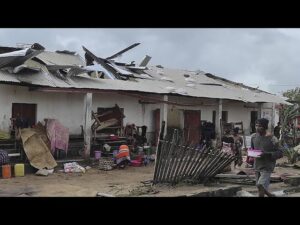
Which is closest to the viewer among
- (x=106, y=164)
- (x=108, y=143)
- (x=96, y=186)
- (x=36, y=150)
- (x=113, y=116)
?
(x=96, y=186)

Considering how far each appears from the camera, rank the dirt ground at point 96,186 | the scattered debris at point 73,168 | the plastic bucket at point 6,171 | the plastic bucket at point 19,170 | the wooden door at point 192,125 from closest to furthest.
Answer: the dirt ground at point 96,186 < the plastic bucket at point 6,171 < the plastic bucket at point 19,170 < the scattered debris at point 73,168 < the wooden door at point 192,125

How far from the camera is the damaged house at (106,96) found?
516 inches

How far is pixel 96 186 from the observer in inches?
412

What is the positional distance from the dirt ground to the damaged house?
185 centimetres

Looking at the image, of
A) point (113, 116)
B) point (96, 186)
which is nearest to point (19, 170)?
point (96, 186)

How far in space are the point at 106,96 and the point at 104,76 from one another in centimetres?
91

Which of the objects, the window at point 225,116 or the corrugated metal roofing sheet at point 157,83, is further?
the window at point 225,116

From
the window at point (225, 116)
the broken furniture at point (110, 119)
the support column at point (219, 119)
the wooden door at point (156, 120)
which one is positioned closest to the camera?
the broken furniture at point (110, 119)

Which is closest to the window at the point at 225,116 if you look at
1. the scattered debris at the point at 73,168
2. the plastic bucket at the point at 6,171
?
the scattered debris at the point at 73,168

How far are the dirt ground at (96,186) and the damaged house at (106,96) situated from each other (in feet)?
6.06

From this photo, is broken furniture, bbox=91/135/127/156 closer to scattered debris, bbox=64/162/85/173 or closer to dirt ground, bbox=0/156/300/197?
dirt ground, bbox=0/156/300/197

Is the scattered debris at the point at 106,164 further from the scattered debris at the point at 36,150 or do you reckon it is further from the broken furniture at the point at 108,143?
the scattered debris at the point at 36,150

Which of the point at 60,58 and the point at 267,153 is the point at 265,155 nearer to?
the point at 267,153
